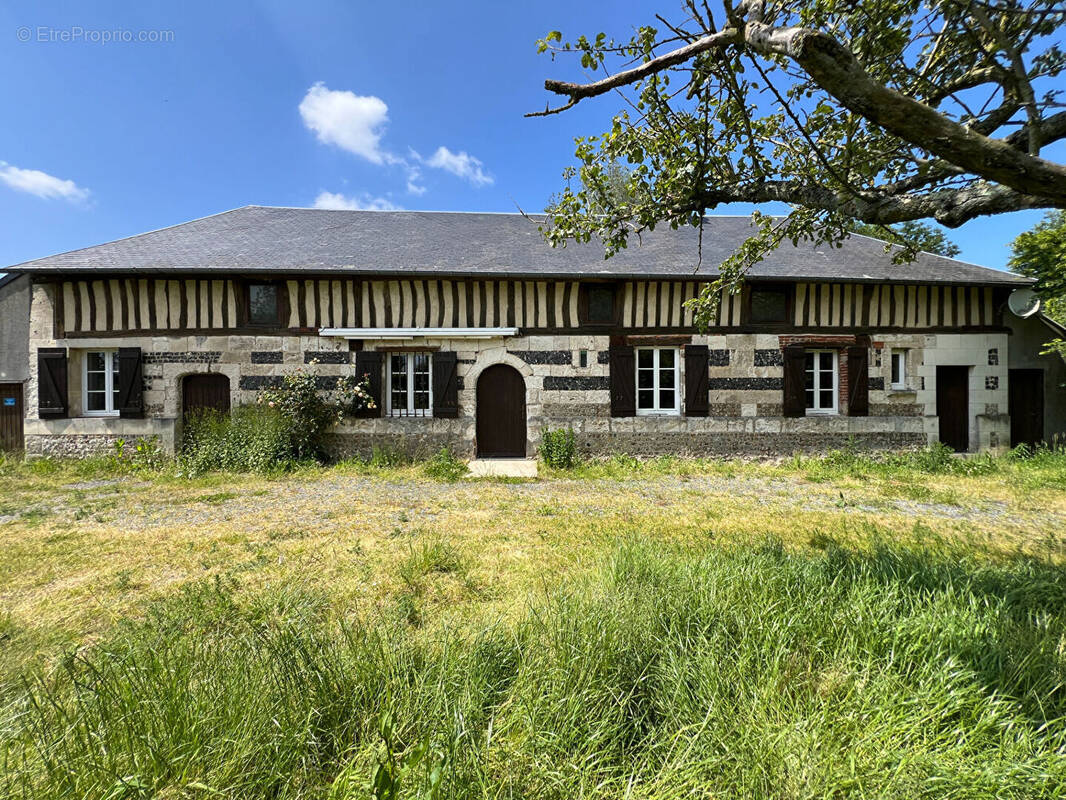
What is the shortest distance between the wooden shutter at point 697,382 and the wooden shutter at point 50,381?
38.6 feet

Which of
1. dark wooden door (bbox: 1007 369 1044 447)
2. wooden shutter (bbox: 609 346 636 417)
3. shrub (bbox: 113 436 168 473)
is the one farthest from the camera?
dark wooden door (bbox: 1007 369 1044 447)

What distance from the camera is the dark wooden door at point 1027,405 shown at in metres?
8.24

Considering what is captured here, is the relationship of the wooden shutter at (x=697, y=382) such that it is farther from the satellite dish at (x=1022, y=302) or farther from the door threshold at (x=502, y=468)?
the satellite dish at (x=1022, y=302)

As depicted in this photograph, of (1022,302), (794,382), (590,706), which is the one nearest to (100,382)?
(590,706)

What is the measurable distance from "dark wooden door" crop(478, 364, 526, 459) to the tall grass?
5.76 meters

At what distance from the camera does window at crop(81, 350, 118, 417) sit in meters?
7.59

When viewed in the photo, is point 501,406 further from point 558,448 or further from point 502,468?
point 558,448

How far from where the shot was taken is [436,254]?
8109mm

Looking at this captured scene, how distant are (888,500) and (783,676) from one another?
16.4 ft

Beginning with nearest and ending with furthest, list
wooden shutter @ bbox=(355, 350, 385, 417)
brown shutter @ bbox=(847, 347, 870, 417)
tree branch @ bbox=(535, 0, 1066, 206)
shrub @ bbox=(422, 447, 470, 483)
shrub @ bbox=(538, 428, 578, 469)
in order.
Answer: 1. tree branch @ bbox=(535, 0, 1066, 206)
2. shrub @ bbox=(422, 447, 470, 483)
3. shrub @ bbox=(538, 428, 578, 469)
4. wooden shutter @ bbox=(355, 350, 385, 417)
5. brown shutter @ bbox=(847, 347, 870, 417)

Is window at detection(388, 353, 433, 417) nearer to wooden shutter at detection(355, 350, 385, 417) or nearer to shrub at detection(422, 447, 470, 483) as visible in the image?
wooden shutter at detection(355, 350, 385, 417)

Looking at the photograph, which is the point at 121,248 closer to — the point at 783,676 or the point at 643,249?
the point at 643,249

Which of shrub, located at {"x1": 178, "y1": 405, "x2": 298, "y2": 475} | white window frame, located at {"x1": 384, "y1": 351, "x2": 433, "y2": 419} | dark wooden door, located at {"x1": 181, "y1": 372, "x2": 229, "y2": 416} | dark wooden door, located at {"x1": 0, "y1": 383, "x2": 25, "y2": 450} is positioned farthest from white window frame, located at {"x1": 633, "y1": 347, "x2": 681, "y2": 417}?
dark wooden door, located at {"x1": 0, "y1": 383, "x2": 25, "y2": 450}

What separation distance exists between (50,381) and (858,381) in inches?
606
